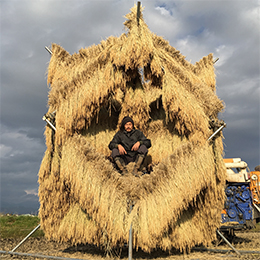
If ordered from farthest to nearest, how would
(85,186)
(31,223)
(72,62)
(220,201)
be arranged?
(31,223), (72,62), (220,201), (85,186)

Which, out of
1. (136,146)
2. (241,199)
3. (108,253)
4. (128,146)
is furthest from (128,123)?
(241,199)

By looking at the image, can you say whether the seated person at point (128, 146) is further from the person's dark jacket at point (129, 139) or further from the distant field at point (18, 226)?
the distant field at point (18, 226)

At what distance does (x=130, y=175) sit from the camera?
17.2 feet

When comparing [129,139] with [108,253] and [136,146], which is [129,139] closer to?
[136,146]

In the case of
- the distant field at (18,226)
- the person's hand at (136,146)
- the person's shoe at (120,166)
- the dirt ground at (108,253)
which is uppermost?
the person's hand at (136,146)

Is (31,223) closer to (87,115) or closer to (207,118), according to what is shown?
(87,115)

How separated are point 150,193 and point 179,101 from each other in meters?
1.89

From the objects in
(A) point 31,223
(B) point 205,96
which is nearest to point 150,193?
(B) point 205,96

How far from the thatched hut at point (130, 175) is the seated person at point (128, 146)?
57 centimetres

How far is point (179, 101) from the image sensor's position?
5203 mm

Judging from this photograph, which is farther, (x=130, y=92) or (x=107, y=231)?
(x=130, y=92)

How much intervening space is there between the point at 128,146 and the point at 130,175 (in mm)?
932

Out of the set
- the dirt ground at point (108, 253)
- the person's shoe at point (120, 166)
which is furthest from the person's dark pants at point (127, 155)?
the dirt ground at point (108, 253)

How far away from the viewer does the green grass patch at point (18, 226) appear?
832cm
